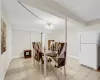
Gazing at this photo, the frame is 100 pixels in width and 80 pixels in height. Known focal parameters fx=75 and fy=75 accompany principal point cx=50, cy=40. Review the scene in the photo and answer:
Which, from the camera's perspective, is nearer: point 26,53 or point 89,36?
point 89,36

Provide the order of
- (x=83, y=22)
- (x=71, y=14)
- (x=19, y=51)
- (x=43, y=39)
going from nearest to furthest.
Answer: (x=71, y=14) → (x=83, y=22) → (x=19, y=51) → (x=43, y=39)

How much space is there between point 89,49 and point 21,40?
14.9ft

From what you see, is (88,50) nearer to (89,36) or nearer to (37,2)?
(89,36)

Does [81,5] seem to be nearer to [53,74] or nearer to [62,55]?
[62,55]

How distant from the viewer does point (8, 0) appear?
1815mm

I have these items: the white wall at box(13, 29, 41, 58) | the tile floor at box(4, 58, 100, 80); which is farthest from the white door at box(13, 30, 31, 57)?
the tile floor at box(4, 58, 100, 80)

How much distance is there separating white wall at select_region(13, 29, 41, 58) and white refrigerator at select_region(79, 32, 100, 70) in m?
3.89

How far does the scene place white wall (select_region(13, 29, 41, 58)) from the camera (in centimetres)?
537

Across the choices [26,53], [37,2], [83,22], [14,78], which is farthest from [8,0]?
[26,53]

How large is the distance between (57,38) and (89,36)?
3.49 metres

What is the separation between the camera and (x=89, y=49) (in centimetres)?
336

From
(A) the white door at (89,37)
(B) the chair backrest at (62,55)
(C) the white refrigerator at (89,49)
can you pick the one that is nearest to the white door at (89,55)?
(C) the white refrigerator at (89,49)

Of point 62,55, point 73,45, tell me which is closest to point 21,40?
point 73,45

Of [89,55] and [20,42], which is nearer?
[89,55]
